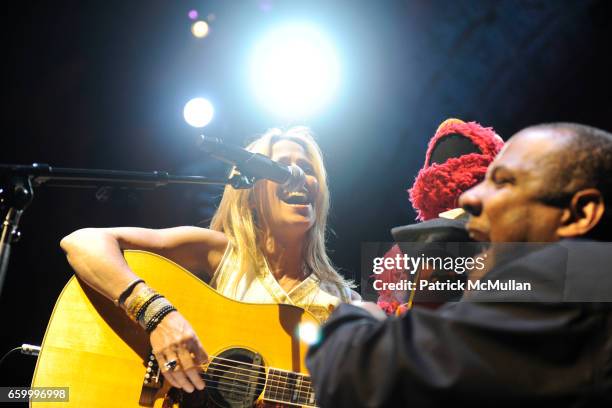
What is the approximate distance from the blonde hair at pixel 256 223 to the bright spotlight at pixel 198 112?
770mm

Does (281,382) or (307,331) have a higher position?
(307,331)

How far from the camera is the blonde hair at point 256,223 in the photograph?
8.91ft

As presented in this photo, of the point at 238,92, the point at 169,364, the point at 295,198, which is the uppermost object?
the point at 238,92

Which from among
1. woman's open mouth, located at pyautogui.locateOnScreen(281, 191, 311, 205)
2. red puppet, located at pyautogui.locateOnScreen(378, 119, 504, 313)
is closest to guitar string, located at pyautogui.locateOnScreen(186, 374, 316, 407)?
red puppet, located at pyautogui.locateOnScreen(378, 119, 504, 313)

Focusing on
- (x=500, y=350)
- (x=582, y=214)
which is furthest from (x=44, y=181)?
(x=582, y=214)

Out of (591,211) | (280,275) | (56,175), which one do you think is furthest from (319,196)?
(591,211)

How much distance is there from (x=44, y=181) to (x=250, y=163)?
75 cm

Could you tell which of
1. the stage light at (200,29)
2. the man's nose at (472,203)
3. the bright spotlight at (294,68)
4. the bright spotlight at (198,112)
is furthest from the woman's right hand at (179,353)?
the stage light at (200,29)

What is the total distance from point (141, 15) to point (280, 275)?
2342mm

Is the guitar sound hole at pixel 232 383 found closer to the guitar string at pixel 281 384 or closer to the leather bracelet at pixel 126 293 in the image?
the guitar string at pixel 281 384

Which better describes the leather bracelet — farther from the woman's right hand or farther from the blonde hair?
the blonde hair

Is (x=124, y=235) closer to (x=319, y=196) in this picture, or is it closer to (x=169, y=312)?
(x=169, y=312)

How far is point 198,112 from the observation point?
11.9 feet

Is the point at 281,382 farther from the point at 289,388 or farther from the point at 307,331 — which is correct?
the point at 307,331
